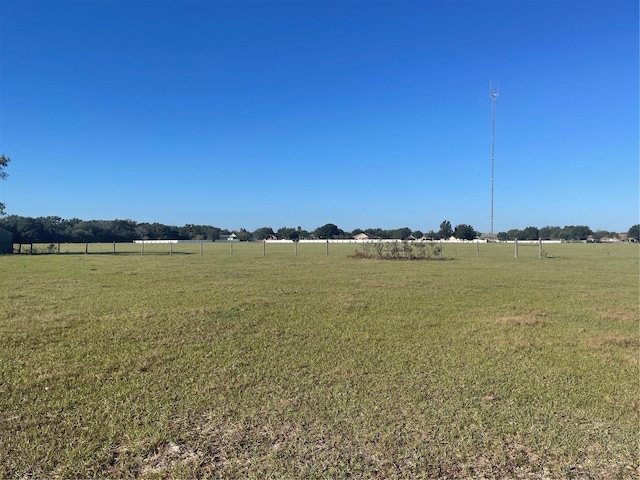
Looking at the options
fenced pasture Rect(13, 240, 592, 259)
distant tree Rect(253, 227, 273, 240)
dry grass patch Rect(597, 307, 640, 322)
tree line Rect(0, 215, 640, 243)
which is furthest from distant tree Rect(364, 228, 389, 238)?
dry grass patch Rect(597, 307, 640, 322)

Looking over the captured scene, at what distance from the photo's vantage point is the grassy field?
2.71m

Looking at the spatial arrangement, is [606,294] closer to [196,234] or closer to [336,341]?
[336,341]

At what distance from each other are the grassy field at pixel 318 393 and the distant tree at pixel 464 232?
112 metres

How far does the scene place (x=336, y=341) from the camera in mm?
5676

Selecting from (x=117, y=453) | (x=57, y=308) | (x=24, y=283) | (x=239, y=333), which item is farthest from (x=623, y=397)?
(x=24, y=283)

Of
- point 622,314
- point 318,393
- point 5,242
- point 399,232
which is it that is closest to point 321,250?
point 5,242

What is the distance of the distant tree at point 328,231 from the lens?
5477 inches

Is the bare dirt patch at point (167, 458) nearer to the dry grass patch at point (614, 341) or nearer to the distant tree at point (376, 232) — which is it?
the dry grass patch at point (614, 341)

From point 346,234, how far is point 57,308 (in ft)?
431

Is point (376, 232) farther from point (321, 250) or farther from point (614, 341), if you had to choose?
point (614, 341)

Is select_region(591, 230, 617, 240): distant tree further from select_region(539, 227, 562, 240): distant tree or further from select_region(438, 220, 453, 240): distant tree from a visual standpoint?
select_region(438, 220, 453, 240): distant tree

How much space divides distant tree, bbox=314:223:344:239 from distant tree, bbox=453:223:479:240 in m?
39.0

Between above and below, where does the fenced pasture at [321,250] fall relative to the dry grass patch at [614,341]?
above

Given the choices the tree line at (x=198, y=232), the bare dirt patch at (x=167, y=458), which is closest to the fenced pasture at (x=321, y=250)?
the bare dirt patch at (x=167, y=458)
